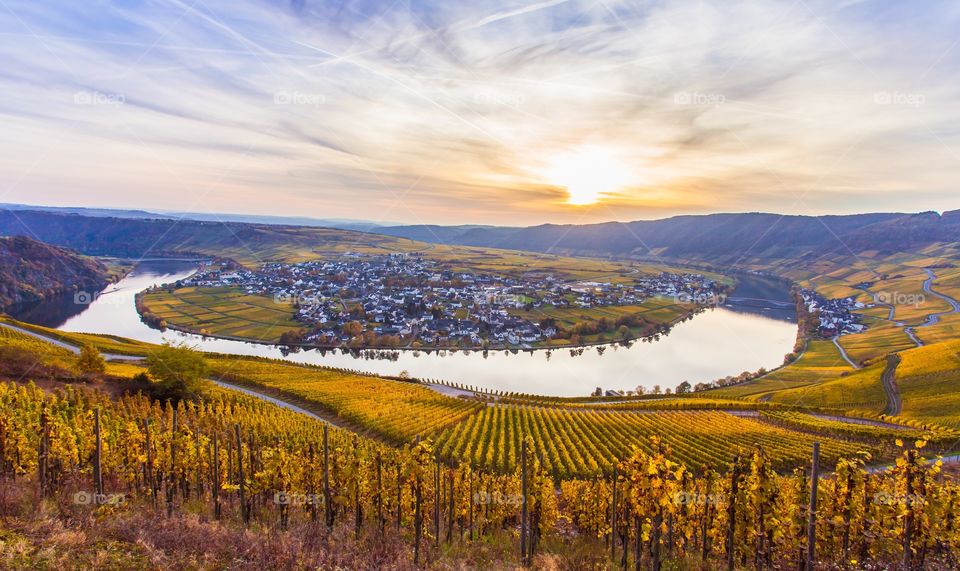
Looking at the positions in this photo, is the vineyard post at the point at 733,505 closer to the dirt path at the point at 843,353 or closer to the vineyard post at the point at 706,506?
the vineyard post at the point at 706,506

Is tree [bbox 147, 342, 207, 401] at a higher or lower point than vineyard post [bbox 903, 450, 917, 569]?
lower

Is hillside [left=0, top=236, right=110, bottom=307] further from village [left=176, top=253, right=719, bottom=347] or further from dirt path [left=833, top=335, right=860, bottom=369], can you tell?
dirt path [left=833, top=335, right=860, bottom=369]

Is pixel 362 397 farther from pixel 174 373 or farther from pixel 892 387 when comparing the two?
pixel 892 387

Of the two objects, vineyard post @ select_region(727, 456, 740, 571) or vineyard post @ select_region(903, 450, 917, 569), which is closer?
vineyard post @ select_region(903, 450, 917, 569)

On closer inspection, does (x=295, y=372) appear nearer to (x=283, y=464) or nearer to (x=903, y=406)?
(x=283, y=464)

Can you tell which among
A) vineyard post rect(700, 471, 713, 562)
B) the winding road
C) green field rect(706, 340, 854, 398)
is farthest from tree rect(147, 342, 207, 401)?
the winding road
